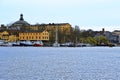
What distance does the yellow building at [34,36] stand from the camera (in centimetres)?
18200

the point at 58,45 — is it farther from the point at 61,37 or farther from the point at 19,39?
the point at 19,39

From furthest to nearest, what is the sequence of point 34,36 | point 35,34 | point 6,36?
point 6,36 → point 34,36 → point 35,34

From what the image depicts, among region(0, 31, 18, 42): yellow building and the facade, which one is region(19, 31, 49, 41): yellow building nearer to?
the facade

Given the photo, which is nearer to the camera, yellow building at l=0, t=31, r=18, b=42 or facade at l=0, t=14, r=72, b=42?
facade at l=0, t=14, r=72, b=42

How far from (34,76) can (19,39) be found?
5915 inches

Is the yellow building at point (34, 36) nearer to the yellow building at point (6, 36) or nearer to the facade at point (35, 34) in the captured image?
the facade at point (35, 34)

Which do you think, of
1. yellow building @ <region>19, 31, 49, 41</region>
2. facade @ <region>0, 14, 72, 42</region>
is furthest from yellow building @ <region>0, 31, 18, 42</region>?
yellow building @ <region>19, 31, 49, 41</region>

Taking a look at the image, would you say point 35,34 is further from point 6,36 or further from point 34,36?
point 6,36

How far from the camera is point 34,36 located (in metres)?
186

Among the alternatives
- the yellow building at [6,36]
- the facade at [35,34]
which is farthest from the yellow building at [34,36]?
the yellow building at [6,36]

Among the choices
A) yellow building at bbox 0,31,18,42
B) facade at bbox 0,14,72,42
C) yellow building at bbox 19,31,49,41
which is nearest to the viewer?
facade at bbox 0,14,72,42

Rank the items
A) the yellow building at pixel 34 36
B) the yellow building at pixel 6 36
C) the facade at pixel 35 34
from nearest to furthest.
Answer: the facade at pixel 35 34, the yellow building at pixel 34 36, the yellow building at pixel 6 36

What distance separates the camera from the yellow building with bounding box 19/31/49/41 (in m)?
182

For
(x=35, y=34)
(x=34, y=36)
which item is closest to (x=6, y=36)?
Answer: (x=34, y=36)
